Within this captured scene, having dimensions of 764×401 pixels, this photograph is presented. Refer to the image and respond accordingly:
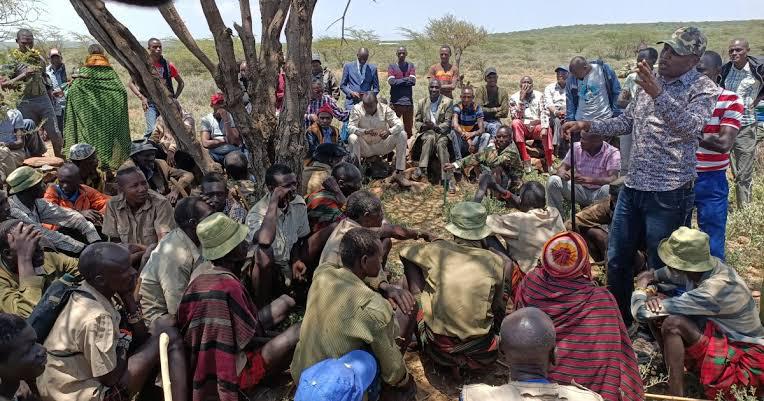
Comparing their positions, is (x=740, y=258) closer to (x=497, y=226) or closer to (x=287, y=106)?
(x=497, y=226)

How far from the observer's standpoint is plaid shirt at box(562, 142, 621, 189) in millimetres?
4859

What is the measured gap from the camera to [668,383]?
2.96 m

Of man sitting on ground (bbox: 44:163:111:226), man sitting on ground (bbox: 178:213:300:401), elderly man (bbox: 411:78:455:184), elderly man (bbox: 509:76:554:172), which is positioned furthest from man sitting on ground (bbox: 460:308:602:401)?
elderly man (bbox: 509:76:554:172)

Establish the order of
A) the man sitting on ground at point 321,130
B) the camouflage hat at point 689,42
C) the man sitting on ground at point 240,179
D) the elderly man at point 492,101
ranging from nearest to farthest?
the camouflage hat at point 689,42 → the man sitting on ground at point 240,179 → the man sitting on ground at point 321,130 → the elderly man at point 492,101

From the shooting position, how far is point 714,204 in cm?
375

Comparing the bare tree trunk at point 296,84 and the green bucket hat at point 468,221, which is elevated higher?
the bare tree trunk at point 296,84

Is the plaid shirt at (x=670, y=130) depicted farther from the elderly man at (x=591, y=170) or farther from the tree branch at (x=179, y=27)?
the tree branch at (x=179, y=27)

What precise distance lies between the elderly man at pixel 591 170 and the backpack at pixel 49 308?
387cm

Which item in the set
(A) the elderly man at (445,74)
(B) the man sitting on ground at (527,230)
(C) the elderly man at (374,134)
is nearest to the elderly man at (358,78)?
(A) the elderly man at (445,74)

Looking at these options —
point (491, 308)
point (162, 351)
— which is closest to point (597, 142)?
point (491, 308)

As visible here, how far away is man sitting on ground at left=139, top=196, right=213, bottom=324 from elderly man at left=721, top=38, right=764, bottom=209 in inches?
201

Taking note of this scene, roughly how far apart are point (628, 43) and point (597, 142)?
1202 inches

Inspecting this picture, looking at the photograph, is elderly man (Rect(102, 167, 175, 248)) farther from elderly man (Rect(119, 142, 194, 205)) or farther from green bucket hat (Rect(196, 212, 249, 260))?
green bucket hat (Rect(196, 212, 249, 260))

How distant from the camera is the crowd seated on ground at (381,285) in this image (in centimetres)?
245
